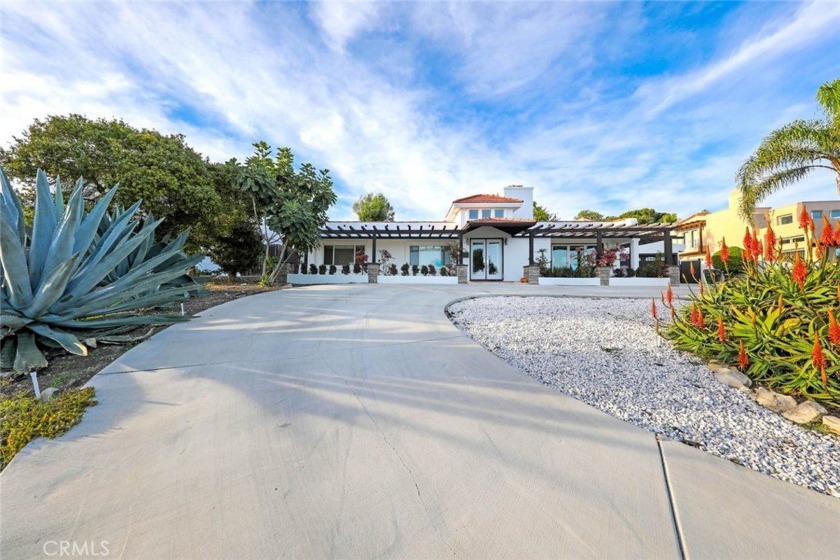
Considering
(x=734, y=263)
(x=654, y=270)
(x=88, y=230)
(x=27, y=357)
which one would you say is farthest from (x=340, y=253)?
(x=734, y=263)

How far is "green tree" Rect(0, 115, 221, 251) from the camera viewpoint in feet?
27.3

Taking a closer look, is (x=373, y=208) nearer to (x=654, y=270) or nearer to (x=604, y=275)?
(x=604, y=275)

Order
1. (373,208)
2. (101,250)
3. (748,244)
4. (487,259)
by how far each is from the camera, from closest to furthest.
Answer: (748,244) < (101,250) < (487,259) < (373,208)

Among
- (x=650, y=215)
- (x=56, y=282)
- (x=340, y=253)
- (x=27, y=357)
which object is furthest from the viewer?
(x=650, y=215)

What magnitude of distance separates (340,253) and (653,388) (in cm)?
1865

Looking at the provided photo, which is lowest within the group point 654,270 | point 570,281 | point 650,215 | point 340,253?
point 570,281

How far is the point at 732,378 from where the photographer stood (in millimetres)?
3533

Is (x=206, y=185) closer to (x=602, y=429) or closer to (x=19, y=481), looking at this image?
(x=19, y=481)

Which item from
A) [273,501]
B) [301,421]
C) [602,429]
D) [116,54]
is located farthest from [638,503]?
[116,54]

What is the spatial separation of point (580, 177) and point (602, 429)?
19071 millimetres

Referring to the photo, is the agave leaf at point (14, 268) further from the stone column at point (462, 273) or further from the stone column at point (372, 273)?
the stone column at point (462, 273)

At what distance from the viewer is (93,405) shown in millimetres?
2660

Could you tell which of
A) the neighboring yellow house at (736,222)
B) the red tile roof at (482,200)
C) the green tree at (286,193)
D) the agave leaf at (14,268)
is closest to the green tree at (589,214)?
the neighboring yellow house at (736,222)

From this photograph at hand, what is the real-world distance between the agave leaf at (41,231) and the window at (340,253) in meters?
15.4
